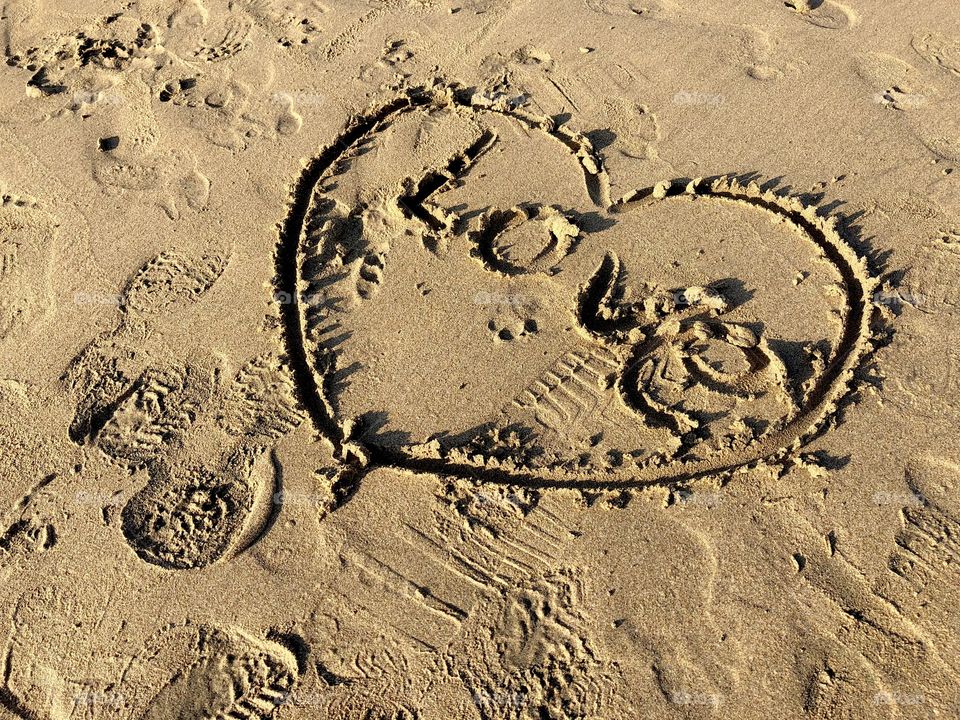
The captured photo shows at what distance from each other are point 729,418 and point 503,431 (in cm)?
145

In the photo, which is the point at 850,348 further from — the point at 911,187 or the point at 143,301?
the point at 143,301

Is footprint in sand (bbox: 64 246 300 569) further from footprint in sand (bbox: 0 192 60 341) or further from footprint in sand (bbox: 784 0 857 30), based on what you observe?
footprint in sand (bbox: 784 0 857 30)

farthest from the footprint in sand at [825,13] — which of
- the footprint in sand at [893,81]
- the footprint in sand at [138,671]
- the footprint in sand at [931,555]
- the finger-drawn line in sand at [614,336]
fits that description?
the footprint in sand at [138,671]

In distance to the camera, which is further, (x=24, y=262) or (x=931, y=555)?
(x=24, y=262)

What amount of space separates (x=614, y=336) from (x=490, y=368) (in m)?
0.88

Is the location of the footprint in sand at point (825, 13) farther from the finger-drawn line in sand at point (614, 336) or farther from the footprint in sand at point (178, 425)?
the footprint in sand at point (178, 425)

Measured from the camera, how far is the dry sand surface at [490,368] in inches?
135

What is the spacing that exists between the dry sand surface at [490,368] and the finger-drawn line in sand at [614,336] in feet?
0.08

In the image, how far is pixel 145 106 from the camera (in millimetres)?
5441

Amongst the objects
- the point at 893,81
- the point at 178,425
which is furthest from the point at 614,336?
the point at 893,81

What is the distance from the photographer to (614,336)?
13.8ft

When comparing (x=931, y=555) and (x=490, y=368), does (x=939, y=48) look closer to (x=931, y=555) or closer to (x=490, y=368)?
(x=931, y=555)

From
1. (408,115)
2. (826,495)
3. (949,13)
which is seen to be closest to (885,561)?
(826,495)

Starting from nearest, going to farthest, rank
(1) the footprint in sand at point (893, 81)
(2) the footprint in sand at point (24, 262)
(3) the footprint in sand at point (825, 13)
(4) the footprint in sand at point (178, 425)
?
(4) the footprint in sand at point (178, 425)
(2) the footprint in sand at point (24, 262)
(1) the footprint in sand at point (893, 81)
(3) the footprint in sand at point (825, 13)
